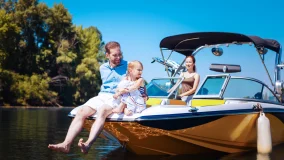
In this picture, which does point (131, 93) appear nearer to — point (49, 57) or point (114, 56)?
point (114, 56)

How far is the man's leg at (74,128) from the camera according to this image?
17.4 feet

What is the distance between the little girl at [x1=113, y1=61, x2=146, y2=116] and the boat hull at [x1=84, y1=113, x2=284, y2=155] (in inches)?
10.4

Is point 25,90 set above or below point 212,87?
below

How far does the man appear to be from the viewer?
579 centimetres

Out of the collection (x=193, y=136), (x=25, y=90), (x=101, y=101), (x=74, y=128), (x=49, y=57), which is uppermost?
(x=49, y=57)

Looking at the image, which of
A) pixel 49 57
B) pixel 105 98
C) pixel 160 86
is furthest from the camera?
pixel 49 57

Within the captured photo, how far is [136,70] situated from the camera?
239 inches

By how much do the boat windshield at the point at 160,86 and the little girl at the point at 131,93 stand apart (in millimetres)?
1643

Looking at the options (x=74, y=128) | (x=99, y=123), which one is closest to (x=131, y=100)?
(x=99, y=123)

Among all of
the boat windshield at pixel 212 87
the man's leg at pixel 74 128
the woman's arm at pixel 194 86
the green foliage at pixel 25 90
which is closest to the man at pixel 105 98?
the man's leg at pixel 74 128

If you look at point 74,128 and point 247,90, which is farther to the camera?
point 247,90

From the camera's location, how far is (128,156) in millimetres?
7180

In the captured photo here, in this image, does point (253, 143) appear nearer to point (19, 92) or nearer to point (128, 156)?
point (128, 156)

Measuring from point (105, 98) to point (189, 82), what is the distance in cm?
255
